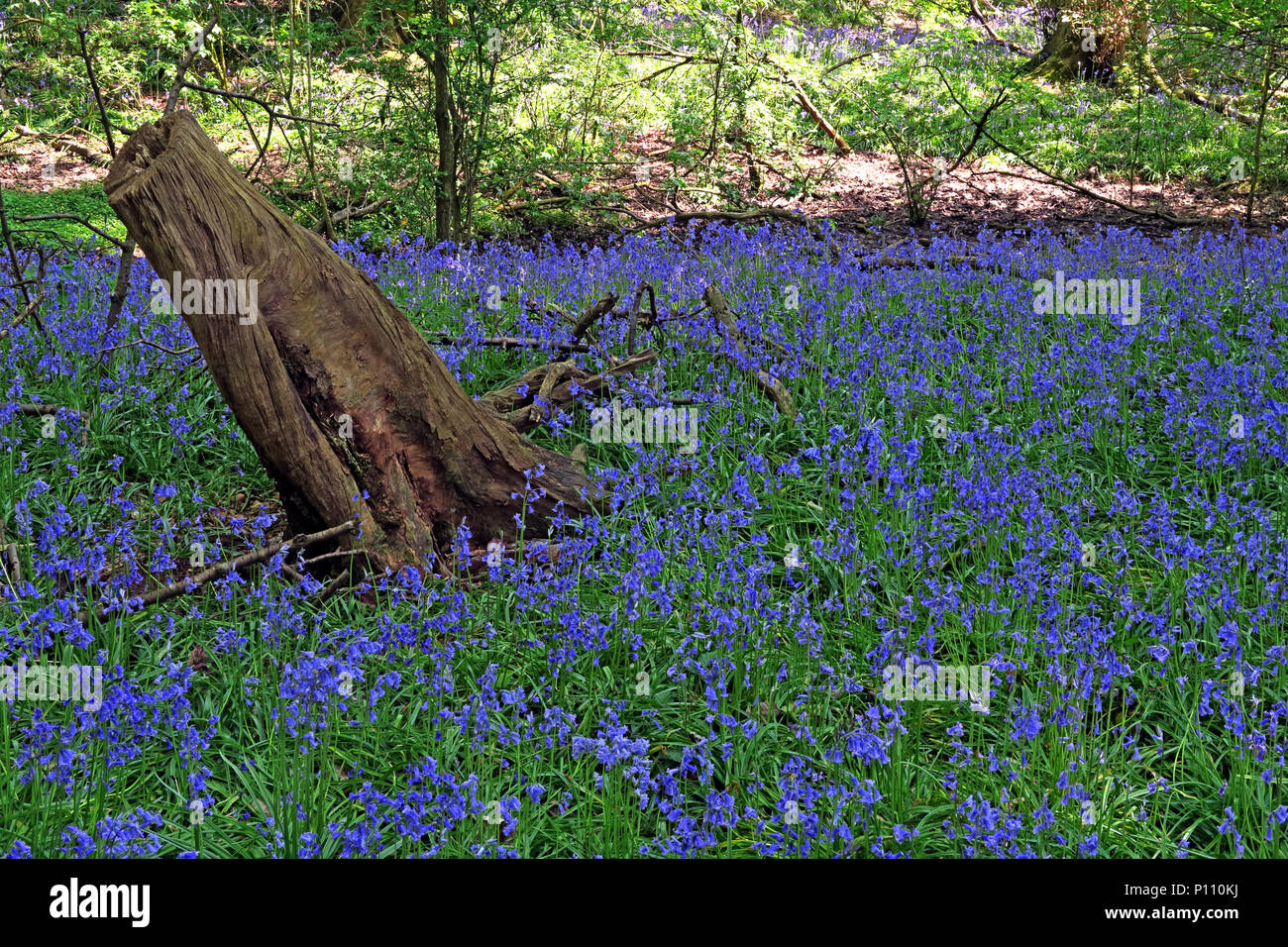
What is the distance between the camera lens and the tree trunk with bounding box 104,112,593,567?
371 cm

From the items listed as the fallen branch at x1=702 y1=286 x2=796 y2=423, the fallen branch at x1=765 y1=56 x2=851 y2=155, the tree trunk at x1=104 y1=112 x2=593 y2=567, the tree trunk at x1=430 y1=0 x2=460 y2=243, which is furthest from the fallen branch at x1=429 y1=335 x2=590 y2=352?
the fallen branch at x1=765 y1=56 x2=851 y2=155

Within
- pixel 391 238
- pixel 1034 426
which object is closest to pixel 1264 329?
pixel 1034 426

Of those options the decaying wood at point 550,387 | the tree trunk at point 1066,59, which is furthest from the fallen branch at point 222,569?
the tree trunk at point 1066,59

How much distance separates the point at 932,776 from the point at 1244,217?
962 cm

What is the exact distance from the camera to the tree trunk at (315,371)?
371 cm

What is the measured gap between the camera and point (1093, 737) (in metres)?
2.79

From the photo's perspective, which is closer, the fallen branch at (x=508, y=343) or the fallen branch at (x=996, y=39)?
the fallen branch at (x=508, y=343)

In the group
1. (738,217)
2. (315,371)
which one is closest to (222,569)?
(315,371)

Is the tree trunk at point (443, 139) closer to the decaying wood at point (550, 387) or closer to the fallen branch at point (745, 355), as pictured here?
the fallen branch at point (745, 355)

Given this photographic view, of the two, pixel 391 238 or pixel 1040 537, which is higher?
pixel 391 238

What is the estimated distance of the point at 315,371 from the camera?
389 cm

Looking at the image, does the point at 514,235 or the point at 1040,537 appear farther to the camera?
the point at 514,235

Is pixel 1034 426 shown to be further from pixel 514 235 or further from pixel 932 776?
pixel 514 235

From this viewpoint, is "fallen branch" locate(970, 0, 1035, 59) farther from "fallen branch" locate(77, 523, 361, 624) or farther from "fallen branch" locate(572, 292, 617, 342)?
"fallen branch" locate(77, 523, 361, 624)
